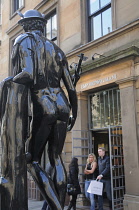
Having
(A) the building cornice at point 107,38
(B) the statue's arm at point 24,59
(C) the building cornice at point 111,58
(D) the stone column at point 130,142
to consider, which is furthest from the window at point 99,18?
(B) the statue's arm at point 24,59

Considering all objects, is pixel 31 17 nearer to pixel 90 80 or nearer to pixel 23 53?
pixel 23 53

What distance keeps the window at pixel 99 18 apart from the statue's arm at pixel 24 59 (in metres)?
7.41

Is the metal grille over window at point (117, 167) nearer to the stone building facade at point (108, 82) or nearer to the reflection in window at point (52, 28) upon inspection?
the stone building facade at point (108, 82)

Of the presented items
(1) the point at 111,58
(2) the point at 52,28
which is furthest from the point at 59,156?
(2) the point at 52,28

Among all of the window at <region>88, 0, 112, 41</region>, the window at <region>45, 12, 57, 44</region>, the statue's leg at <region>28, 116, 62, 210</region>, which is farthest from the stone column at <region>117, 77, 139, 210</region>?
the statue's leg at <region>28, 116, 62, 210</region>

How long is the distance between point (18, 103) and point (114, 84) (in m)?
6.73

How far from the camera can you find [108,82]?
9273mm

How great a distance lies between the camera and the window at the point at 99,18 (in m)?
10.2

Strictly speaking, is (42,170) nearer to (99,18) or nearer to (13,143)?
(13,143)

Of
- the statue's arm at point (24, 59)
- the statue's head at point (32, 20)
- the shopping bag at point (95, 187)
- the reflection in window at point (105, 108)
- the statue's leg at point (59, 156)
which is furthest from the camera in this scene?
the reflection in window at point (105, 108)

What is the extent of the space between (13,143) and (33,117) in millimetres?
399

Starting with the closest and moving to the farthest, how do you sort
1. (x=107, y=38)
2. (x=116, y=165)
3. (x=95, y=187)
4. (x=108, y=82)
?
(x=95, y=187) < (x=116, y=165) < (x=108, y=82) < (x=107, y=38)

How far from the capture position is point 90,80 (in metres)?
10.0

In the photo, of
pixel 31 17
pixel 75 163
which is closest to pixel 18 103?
pixel 31 17
